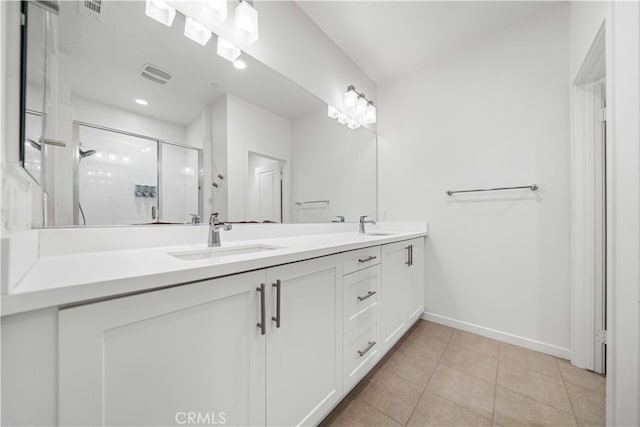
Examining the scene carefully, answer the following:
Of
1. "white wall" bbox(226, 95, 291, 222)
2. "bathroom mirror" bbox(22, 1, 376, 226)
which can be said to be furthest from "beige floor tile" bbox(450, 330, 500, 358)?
"white wall" bbox(226, 95, 291, 222)

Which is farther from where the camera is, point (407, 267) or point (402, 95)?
point (402, 95)

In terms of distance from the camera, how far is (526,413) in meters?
1.16

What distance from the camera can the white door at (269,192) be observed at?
4.97ft

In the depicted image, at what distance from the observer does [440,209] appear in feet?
7.00

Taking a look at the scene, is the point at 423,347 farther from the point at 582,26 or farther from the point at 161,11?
the point at 161,11

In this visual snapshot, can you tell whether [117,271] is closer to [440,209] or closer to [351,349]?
[351,349]

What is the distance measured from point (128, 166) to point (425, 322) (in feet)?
8.07

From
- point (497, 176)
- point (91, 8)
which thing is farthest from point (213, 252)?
point (497, 176)

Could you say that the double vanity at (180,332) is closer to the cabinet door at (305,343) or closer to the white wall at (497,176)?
the cabinet door at (305,343)

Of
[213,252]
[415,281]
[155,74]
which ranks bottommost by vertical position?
[415,281]

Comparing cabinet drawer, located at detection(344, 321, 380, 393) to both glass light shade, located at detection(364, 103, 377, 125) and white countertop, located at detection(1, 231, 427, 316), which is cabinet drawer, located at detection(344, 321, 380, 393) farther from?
glass light shade, located at detection(364, 103, 377, 125)

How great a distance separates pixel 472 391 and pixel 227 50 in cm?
235

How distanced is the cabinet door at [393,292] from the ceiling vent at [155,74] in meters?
1.47

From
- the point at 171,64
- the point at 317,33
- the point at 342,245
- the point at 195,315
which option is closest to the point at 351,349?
the point at 342,245
